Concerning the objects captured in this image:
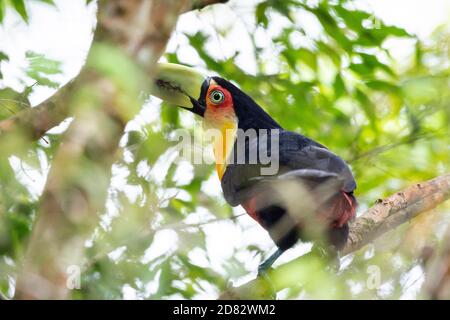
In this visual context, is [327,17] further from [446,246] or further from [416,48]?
[446,246]

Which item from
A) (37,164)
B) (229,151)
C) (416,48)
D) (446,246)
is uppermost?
(446,246)

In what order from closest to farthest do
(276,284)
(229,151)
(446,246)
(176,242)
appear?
(446,246) → (276,284) → (176,242) → (229,151)

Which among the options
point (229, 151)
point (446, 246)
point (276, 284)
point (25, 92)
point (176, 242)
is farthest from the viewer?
point (229, 151)

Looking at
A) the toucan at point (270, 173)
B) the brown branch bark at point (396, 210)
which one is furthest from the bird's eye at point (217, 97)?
the brown branch bark at point (396, 210)

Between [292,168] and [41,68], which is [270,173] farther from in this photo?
[41,68]

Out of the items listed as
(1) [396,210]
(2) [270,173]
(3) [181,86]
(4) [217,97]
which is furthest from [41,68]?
(1) [396,210]

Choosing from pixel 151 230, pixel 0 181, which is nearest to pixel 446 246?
pixel 151 230

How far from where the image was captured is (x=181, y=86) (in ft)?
11.3

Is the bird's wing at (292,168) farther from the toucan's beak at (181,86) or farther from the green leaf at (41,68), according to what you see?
the green leaf at (41,68)

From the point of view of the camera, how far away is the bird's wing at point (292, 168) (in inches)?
101

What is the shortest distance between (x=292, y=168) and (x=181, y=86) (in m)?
0.90

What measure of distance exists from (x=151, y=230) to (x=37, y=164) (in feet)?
1.75

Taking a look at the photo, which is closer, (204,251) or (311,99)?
(204,251)

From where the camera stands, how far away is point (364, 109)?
3602 millimetres
